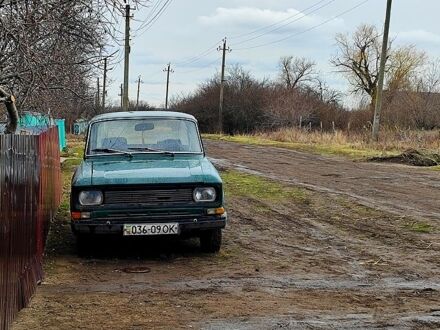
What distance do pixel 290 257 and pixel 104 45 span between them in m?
4.12

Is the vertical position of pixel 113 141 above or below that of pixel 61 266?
above

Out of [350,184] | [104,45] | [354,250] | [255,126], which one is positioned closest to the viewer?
[354,250]

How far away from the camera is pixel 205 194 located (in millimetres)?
7336

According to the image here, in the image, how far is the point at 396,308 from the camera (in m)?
5.58

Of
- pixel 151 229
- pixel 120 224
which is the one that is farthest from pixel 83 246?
pixel 151 229

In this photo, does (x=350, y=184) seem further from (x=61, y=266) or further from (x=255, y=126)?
(x=255, y=126)

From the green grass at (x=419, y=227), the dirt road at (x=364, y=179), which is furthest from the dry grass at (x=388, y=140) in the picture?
the green grass at (x=419, y=227)

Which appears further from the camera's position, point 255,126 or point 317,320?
point 255,126

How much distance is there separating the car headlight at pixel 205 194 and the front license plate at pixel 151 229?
39 cm

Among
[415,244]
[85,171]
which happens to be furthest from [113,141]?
[415,244]

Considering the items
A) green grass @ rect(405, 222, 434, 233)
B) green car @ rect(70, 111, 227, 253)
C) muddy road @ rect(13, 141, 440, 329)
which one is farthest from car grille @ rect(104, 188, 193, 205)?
green grass @ rect(405, 222, 434, 233)

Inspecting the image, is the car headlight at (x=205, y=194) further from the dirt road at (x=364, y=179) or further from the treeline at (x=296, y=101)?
the treeline at (x=296, y=101)

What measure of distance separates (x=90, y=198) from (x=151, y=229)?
766 millimetres

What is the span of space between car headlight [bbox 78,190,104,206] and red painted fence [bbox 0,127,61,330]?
0.59 metres
